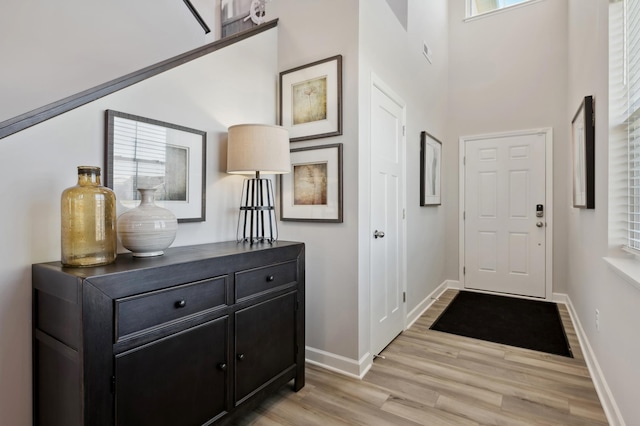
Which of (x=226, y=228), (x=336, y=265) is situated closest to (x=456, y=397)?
(x=336, y=265)

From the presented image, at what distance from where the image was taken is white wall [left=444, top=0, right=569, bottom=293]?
154 inches

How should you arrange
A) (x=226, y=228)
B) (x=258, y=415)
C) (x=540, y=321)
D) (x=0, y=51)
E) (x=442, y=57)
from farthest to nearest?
(x=442, y=57)
(x=540, y=321)
(x=226, y=228)
(x=258, y=415)
(x=0, y=51)

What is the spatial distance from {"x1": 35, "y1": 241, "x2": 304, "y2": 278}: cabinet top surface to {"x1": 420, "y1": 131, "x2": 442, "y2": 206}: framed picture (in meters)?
1.99

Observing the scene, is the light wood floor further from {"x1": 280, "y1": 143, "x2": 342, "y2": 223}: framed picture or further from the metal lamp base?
{"x1": 280, "y1": 143, "x2": 342, "y2": 223}: framed picture

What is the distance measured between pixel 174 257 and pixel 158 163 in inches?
22.7

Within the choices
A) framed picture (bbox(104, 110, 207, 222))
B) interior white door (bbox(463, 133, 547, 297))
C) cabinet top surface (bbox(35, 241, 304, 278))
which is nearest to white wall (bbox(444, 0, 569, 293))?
interior white door (bbox(463, 133, 547, 297))

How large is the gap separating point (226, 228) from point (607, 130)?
7.68 ft

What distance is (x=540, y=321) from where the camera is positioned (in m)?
3.25

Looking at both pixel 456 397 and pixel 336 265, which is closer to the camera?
pixel 456 397

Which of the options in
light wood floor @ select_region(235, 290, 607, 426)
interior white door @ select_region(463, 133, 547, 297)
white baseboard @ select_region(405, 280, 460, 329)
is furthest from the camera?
interior white door @ select_region(463, 133, 547, 297)

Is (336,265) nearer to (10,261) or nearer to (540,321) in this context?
(10,261)

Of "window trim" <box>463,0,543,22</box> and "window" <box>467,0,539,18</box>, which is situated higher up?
"window" <box>467,0,539,18</box>

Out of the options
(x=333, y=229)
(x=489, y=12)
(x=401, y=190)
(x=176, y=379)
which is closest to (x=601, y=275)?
(x=401, y=190)

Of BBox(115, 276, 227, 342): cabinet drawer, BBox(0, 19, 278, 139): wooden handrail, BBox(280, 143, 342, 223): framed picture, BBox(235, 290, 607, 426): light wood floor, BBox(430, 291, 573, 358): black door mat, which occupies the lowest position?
BBox(235, 290, 607, 426): light wood floor
